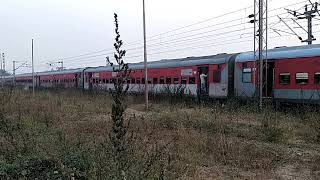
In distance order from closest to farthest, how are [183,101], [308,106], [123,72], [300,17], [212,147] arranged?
[123,72], [212,147], [308,106], [183,101], [300,17]

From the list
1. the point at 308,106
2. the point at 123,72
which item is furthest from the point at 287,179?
the point at 308,106

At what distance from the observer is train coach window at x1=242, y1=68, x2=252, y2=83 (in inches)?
882

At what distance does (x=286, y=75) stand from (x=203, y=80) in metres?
6.46

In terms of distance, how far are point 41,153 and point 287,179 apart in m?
4.35

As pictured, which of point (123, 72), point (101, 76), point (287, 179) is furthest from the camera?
point (101, 76)

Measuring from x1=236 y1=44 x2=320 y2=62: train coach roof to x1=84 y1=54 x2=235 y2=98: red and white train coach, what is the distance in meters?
1.33

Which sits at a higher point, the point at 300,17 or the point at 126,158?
the point at 300,17

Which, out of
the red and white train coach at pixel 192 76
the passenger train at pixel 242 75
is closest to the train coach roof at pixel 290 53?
the passenger train at pixel 242 75

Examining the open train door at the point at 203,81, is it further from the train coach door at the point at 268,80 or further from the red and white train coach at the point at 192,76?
the train coach door at the point at 268,80

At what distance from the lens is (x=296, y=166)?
327 inches

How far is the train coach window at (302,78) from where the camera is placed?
18.9m

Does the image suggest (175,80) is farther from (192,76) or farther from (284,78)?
(284,78)

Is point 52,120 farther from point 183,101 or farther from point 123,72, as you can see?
point 183,101

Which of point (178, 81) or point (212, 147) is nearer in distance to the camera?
point (212, 147)
